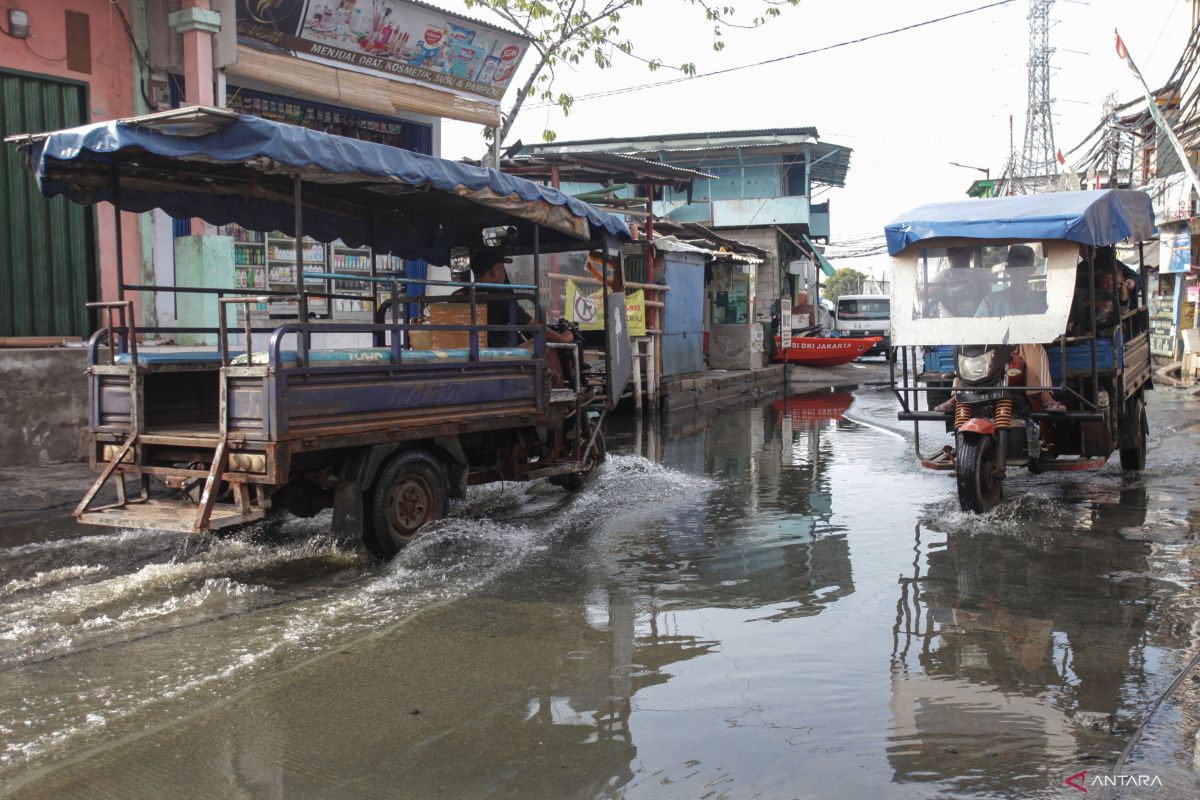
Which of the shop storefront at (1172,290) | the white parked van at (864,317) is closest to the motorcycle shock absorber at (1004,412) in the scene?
the shop storefront at (1172,290)

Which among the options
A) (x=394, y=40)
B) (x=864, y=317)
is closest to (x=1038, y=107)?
(x=864, y=317)

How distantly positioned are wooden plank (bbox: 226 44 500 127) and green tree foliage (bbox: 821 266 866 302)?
7278cm

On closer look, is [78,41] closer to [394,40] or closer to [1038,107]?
[394,40]

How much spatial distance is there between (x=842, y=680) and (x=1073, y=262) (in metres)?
4.80

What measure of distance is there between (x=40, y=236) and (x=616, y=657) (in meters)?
8.52

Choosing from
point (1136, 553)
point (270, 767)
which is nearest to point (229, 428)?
point (270, 767)

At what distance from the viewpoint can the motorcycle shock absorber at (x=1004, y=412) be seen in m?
7.79

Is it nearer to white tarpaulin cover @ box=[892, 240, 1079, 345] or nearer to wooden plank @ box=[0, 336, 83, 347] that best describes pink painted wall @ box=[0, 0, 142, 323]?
wooden plank @ box=[0, 336, 83, 347]

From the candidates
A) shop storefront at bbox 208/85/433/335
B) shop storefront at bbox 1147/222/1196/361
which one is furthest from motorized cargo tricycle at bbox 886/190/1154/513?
shop storefront at bbox 1147/222/1196/361

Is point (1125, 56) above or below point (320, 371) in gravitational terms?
above

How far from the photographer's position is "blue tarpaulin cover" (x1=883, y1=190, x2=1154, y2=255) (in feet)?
24.9

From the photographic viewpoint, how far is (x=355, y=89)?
12.8 metres

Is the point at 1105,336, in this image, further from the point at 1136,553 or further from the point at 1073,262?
the point at 1136,553

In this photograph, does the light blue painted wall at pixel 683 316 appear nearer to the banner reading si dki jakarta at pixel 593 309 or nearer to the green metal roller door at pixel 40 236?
the banner reading si dki jakarta at pixel 593 309
